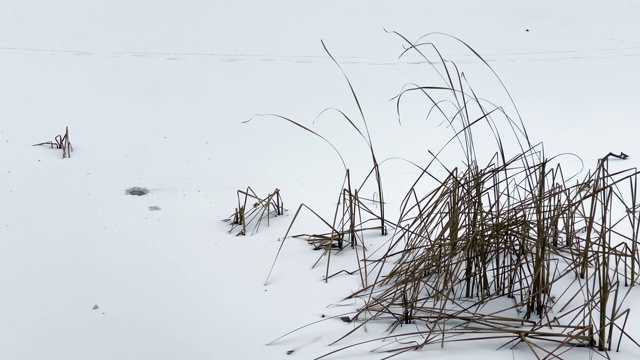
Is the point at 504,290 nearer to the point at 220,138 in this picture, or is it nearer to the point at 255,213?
the point at 255,213

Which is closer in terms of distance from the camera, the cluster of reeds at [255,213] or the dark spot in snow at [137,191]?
the cluster of reeds at [255,213]

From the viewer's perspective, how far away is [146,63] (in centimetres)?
349

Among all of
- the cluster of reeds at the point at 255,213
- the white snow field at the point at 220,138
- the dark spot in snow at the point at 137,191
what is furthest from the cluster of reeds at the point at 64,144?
the cluster of reeds at the point at 255,213

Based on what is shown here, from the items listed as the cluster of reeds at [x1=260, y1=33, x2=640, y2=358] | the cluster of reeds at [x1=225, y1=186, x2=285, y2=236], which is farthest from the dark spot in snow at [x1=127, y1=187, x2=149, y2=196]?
the cluster of reeds at [x1=260, y1=33, x2=640, y2=358]

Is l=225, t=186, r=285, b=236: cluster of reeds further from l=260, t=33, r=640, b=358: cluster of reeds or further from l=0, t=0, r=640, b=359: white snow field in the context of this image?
l=260, t=33, r=640, b=358: cluster of reeds

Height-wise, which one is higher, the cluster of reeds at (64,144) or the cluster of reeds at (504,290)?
the cluster of reeds at (64,144)

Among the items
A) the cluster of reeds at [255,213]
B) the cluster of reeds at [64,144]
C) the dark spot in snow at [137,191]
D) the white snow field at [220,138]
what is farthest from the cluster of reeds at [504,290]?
the cluster of reeds at [64,144]

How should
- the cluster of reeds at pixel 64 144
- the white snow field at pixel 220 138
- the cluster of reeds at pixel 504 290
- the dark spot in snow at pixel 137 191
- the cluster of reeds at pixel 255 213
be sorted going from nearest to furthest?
the cluster of reeds at pixel 504 290 < the white snow field at pixel 220 138 < the cluster of reeds at pixel 255 213 < the dark spot in snow at pixel 137 191 < the cluster of reeds at pixel 64 144

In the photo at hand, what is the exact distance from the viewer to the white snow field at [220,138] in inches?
49.4

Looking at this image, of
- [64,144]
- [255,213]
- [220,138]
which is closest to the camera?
[255,213]

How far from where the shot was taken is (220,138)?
2.55m

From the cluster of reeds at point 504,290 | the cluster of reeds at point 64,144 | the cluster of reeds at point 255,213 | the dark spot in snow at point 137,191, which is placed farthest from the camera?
the cluster of reeds at point 64,144

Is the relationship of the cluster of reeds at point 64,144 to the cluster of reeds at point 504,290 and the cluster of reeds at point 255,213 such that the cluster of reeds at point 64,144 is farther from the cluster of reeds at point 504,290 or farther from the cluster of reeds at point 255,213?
the cluster of reeds at point 504,290

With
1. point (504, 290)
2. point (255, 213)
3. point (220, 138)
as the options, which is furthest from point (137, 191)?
point (504, 290)
